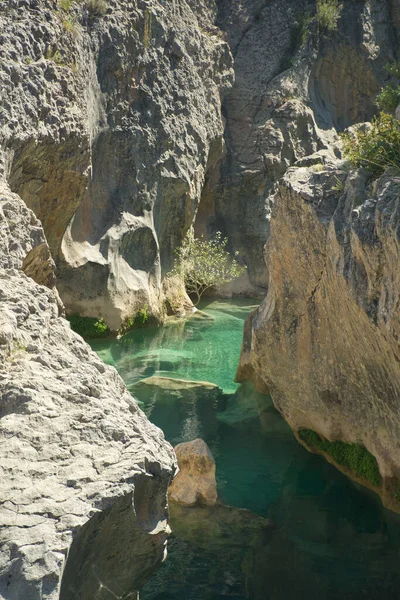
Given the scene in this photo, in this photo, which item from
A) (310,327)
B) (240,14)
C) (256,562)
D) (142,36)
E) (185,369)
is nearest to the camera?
(256,562)

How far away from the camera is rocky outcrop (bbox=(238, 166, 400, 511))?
11.4 metres

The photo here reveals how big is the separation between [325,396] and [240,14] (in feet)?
88.3

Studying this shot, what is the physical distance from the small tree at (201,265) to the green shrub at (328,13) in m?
13.0

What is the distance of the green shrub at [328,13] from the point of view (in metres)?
36.0

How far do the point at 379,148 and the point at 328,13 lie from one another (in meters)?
26.2

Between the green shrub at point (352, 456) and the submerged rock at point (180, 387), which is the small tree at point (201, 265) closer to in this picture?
the submerged rock at point (180, 387)

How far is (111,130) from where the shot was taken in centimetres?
2647

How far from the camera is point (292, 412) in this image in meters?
16.7

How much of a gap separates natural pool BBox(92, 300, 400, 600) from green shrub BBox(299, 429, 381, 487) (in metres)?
0.35

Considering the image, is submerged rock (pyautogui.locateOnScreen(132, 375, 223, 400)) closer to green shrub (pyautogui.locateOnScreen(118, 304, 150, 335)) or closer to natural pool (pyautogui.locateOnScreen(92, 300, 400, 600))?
natural pool (pyautogui.locateOnScreen(92, 300, 400, 600))

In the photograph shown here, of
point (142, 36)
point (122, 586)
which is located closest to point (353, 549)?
point (122, 586)

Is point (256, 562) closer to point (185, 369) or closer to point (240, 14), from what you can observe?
point (185, 369)

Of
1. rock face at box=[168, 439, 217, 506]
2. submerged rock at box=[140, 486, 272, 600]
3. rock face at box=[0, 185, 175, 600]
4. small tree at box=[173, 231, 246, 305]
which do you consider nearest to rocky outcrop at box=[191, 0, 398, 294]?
small tree at box=[173, 231, 246, 305]

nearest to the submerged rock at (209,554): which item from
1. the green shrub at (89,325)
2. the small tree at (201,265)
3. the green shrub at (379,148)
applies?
the green shrub at (379,148)
